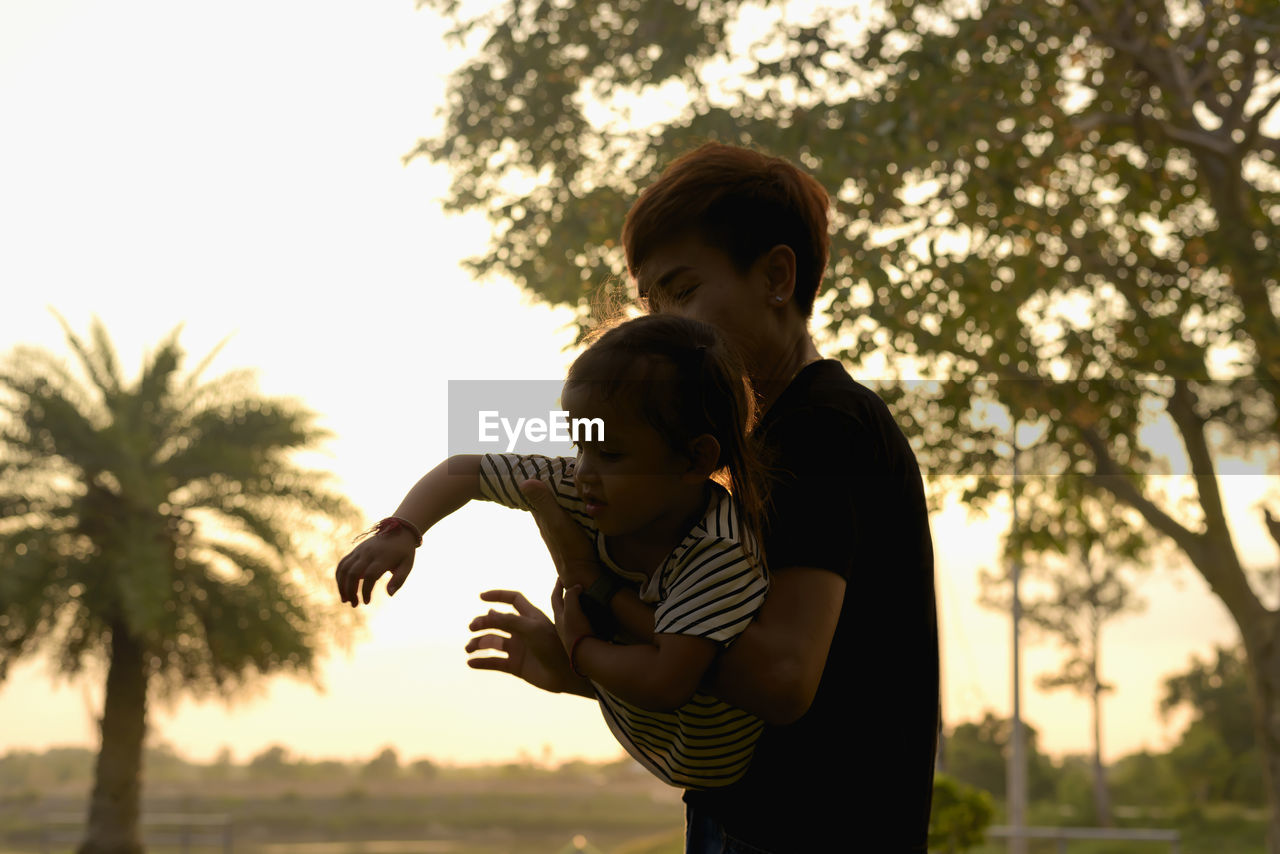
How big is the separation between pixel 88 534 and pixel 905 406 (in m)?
9.11

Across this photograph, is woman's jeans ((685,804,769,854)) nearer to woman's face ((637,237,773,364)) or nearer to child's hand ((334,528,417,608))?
child's hand ((334,528,417,608))

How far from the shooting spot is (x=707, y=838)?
5.87 feet

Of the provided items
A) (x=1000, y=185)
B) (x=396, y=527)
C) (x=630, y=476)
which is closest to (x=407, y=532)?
(x=396, y=527)

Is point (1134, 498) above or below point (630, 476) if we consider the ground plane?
above

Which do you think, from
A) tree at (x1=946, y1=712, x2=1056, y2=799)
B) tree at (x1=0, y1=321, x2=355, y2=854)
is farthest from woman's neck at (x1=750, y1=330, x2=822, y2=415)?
tree at (x1=946, y1=712, x2=1056, y2=799)

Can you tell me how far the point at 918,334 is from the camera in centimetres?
914

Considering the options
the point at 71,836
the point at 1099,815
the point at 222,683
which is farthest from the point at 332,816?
the point at 1099,815

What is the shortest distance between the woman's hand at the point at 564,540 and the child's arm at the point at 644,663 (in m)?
0.05

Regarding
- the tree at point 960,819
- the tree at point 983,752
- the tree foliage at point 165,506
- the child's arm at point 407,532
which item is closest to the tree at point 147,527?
the tree foliage at point 165,506

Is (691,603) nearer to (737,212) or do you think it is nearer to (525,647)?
(525,647)

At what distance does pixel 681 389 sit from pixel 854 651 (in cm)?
40

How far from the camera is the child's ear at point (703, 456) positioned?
1.57 m

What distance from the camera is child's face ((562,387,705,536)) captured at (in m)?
1.58

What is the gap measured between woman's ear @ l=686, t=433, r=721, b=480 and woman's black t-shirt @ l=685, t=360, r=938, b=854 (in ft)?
0.24
